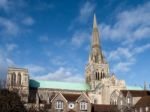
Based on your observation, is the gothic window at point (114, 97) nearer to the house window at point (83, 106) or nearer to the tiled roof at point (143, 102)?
the tiled roof at point (143, 102)

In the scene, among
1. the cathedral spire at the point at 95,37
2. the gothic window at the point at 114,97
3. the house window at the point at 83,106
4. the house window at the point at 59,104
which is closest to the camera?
the house window at the point at 59,104

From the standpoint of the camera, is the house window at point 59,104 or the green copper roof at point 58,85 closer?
the house window at point 59,104

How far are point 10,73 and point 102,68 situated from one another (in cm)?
4669

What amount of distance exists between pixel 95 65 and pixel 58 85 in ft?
69.9

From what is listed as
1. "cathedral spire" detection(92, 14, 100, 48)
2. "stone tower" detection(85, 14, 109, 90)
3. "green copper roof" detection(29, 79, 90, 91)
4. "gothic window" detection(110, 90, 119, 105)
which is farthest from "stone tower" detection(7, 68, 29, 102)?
"cathedral spire" detection(92, 14, 100, 48)

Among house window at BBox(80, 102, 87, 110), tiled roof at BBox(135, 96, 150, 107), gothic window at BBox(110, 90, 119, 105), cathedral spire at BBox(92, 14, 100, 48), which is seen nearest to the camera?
tiled roof at BBox(135, 96, 150, 107)

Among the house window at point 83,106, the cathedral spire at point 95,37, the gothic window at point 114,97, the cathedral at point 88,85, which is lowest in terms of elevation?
the house window at point 83,106

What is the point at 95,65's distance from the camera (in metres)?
147

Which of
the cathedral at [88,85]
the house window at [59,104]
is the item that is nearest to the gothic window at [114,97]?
the cathedral at [88,85]

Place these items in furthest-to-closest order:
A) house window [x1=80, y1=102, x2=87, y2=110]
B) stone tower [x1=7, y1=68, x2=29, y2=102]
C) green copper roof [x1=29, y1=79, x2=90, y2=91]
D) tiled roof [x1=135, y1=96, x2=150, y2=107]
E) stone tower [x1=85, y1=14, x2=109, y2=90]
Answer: stone tower [x1=85, y1=14, x2=109, y2=90] → green copper roof [x1=29, y1=79, x2=90, y2=91] → stone tower [x1=7, y1=68, x2=29, y2=102] → house window [x1=80, y1=102, x2=87, y2=110] → tiled roof [x1=135, y1=96, x2=150, y2=107]

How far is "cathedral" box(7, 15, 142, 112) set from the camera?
389ft

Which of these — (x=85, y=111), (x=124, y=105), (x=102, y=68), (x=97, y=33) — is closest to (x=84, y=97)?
(x=85, y=111)

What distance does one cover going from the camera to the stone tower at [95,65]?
14502cm

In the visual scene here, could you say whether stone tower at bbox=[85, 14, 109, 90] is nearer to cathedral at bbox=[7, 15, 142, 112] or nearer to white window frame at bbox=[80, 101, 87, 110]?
cathedral at bbox=[7, 15, 142, 112]
